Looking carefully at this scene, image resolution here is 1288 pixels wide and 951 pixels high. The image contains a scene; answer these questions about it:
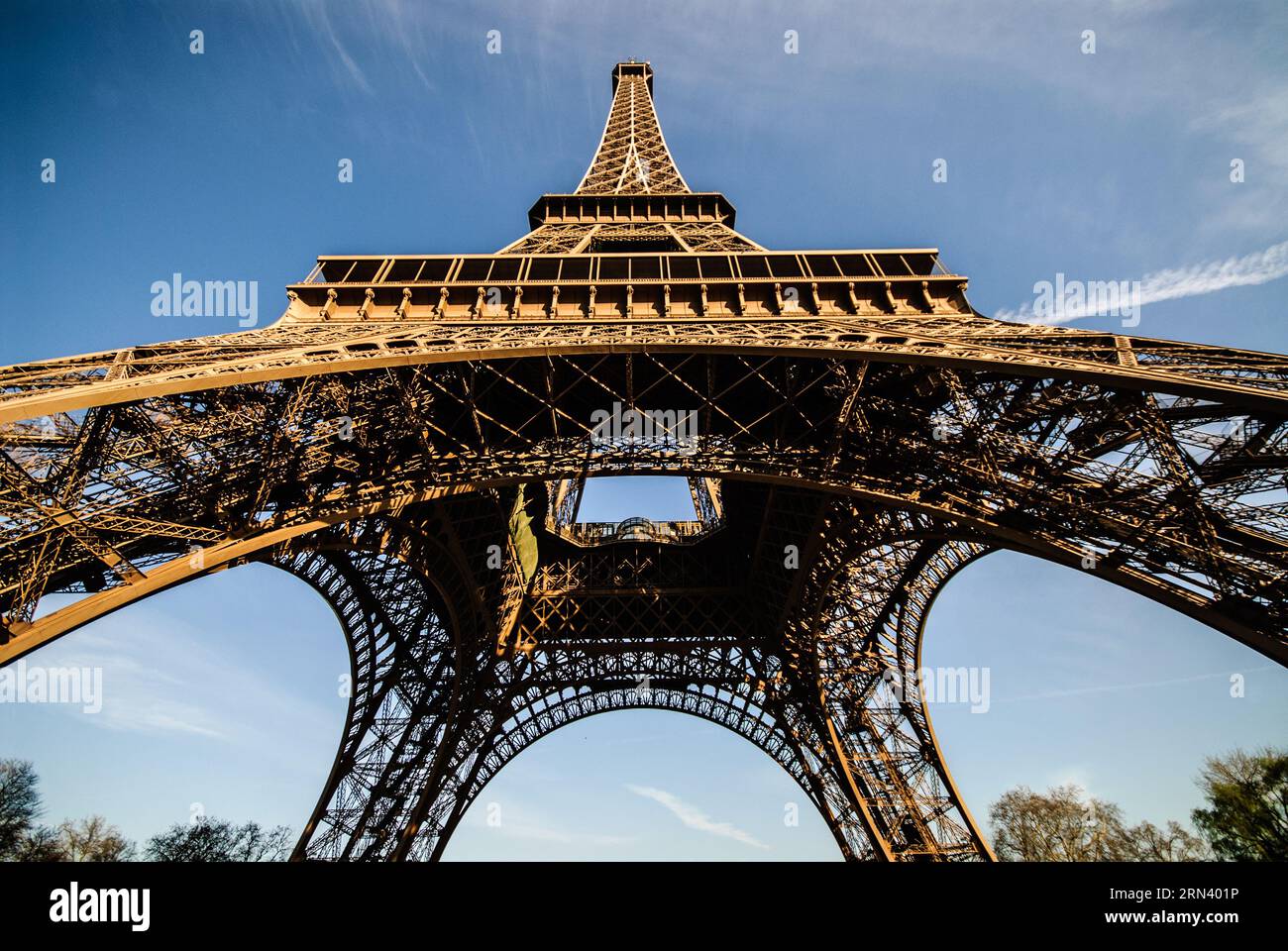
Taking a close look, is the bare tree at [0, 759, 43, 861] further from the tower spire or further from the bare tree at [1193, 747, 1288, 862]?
the bare tree at [1193, 747, 1288, 862]

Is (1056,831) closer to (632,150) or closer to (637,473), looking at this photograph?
(637,473)

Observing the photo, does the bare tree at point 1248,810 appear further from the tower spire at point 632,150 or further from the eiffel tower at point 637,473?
the tower spire at point 632,150

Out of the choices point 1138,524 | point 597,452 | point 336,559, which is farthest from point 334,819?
point 1138,524

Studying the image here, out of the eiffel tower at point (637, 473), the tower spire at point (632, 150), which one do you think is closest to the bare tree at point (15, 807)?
the eiffel tower at point (637, 473)

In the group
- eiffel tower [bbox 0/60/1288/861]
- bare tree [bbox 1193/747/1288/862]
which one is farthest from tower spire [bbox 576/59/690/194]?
bare tree [bbox 1193/747/1288/862]
